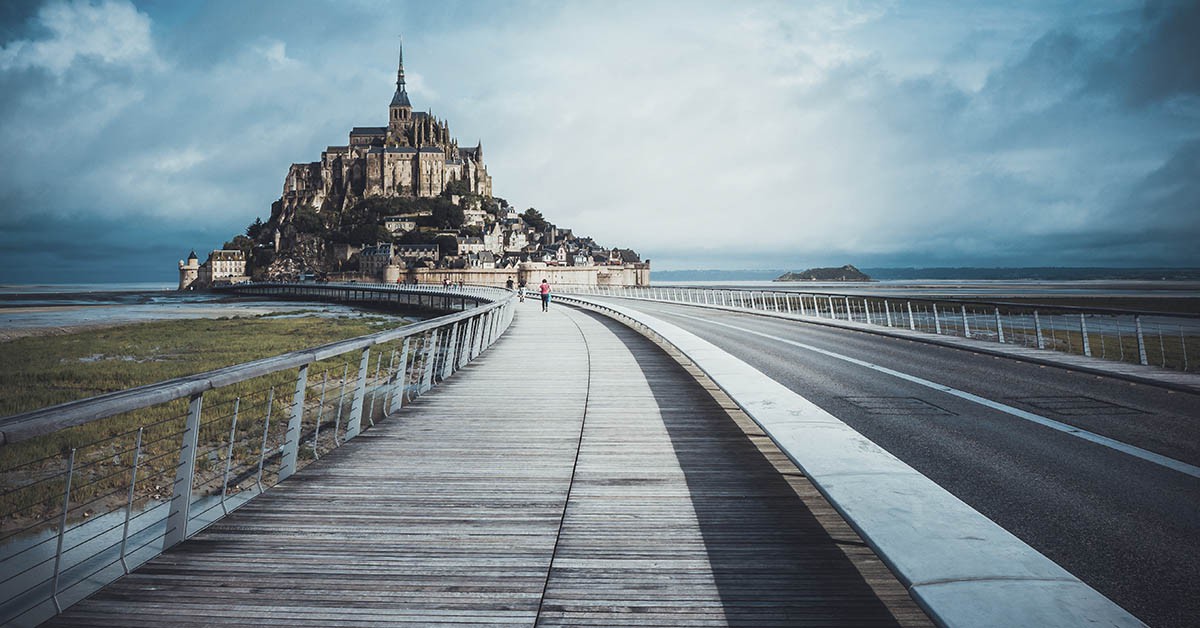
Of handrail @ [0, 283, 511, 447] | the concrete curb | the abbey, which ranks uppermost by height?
the abbey

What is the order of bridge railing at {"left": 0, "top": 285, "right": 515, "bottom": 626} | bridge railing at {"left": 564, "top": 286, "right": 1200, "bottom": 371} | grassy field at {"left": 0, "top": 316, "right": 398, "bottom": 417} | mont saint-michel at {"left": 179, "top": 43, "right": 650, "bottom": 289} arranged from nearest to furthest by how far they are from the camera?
bridge railing at {"left": 0, "top": 285, "right": 515, "bottom": 626} → bridge railing at {"left": 564, "top": 286, "right": 1200, "bottom": 371} → grassy field at {"left": 0, "top": 316, "right": 398, "bottom": 417} → mont saint-michel at {"left": 179, "top": 43, "right": 650, "bottom": 289}

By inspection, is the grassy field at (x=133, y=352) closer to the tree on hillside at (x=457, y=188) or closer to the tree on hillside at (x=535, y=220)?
the tree on hillside at (x=457, y=188)

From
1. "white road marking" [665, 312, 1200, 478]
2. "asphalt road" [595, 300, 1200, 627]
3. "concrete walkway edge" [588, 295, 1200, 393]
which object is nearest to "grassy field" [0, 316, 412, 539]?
"asphalt road" [595, 300, 1200, 627]

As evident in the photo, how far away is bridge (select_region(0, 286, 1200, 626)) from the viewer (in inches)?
118

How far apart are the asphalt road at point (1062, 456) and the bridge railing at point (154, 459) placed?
490 cm

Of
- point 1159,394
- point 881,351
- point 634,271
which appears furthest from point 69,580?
point 634,271

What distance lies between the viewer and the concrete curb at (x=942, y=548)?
244 centimetres

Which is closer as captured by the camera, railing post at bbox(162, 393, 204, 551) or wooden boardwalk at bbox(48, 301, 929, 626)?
wooden boardwalk at bbox(48, 301, 929, 626)

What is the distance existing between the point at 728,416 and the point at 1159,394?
20.7 feet

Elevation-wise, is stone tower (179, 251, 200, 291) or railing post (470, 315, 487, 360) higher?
stone tower (179, 251, 200, 291)

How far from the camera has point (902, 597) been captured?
3178 millimetres

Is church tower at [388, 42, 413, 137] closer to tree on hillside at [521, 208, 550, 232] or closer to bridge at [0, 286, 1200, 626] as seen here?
tree on hillside at [521, 208, 550, 232]

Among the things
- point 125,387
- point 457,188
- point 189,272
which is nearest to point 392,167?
point 457,188

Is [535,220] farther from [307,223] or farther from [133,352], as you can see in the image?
[133,352]
